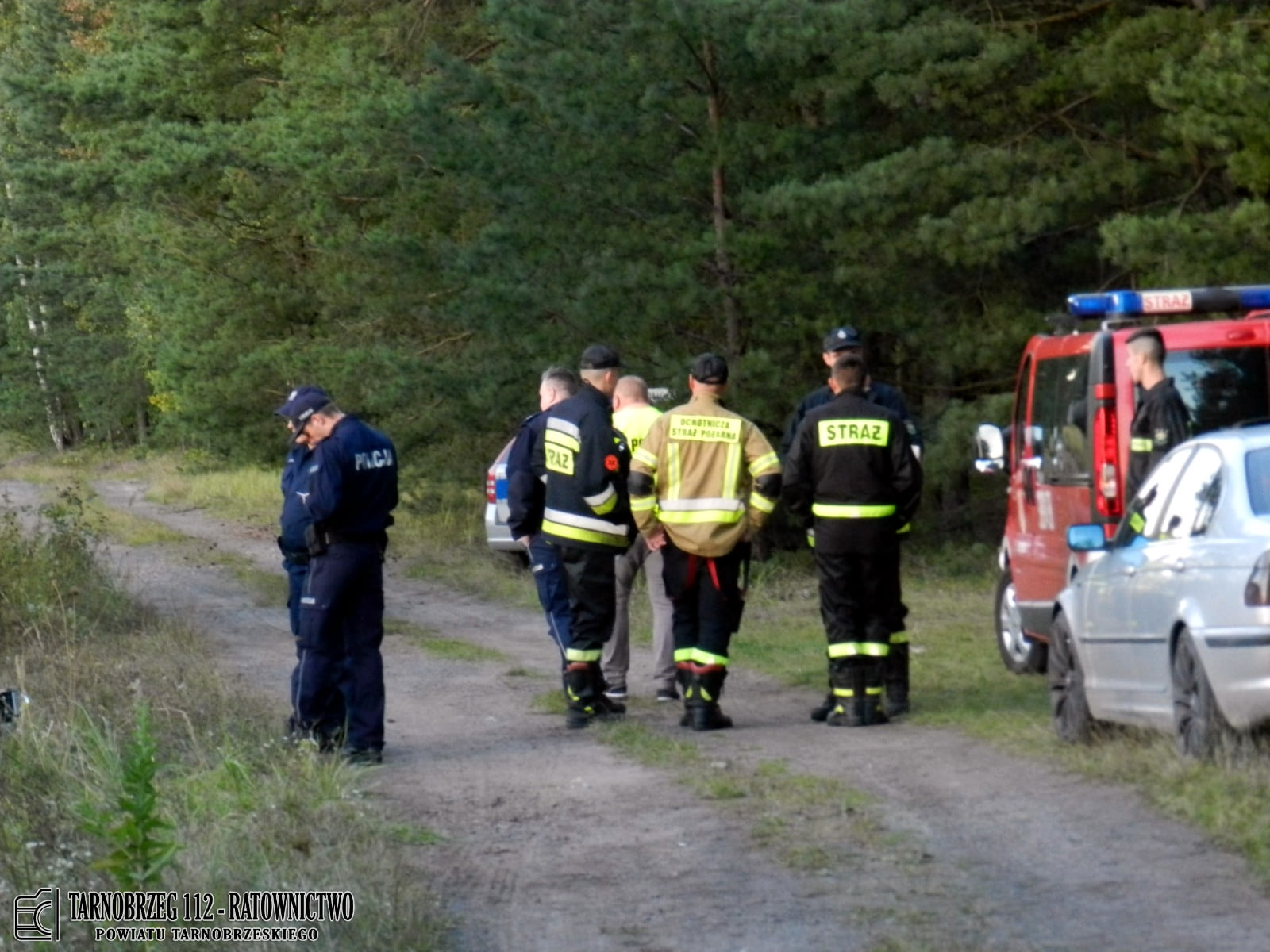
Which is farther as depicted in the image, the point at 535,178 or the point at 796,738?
the point at 535,178

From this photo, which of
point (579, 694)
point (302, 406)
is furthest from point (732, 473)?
point (302, 406)

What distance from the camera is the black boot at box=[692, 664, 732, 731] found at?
32.8ft

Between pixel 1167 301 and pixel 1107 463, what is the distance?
0.96m

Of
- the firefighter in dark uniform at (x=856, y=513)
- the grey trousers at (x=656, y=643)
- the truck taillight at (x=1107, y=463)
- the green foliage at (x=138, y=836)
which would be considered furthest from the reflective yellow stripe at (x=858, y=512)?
the green foliage at (x=138, y=836)

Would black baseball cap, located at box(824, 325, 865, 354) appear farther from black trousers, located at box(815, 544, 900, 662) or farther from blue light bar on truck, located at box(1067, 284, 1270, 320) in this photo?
blue light bar on truck, located at box(1067, 284, 1270, 320)

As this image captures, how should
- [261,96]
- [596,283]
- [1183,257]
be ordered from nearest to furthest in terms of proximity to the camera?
[1183,257], [596,283], [261,96]

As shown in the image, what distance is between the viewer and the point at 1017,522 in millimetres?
12227

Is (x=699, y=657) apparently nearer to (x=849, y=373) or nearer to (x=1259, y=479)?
(x=849, y=373)

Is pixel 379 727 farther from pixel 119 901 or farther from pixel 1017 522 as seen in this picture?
pixel 1017 522

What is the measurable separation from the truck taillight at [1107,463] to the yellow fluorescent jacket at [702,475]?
177 centimetres

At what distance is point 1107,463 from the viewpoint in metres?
10.3

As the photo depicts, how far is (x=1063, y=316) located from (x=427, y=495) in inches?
548

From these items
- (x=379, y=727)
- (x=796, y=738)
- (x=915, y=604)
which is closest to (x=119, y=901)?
(x=379, y=727)

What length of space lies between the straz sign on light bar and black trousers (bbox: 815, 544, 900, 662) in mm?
1934
